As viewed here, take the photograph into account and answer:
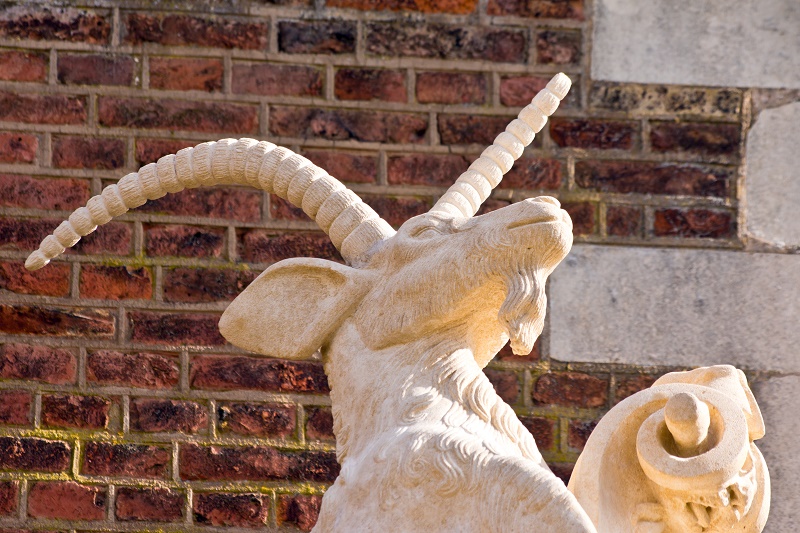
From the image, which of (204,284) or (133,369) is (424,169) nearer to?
(204,284)

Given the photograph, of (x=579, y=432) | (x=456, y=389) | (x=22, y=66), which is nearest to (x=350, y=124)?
(x=22, y=66)

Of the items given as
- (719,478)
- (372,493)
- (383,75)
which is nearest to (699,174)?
(383,75)

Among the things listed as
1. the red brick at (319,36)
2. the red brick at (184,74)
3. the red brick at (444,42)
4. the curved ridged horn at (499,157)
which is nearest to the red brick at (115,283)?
the red brick at (184,74)

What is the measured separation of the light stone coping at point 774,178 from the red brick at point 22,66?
167cm

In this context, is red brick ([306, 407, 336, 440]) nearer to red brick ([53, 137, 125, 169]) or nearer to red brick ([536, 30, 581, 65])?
red brick ([53, 137, 125, 169])

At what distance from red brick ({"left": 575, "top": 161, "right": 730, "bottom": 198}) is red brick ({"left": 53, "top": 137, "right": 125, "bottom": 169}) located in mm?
1070

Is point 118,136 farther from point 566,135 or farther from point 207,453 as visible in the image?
point 566,135

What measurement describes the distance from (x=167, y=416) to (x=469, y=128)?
0.96 meters

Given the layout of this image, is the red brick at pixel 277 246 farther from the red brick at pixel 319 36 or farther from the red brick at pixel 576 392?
the red brick at pixel 576 392

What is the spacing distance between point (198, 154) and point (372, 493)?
675 millimetres

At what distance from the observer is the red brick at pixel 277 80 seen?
3316 millimetres

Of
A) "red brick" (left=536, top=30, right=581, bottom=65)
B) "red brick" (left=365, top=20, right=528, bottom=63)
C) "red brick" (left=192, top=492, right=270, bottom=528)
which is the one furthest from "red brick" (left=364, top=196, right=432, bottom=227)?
"red brick" (left=192, top=492, right=270, bottom=528)

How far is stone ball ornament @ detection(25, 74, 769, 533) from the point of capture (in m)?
1.89

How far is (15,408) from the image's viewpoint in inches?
123
